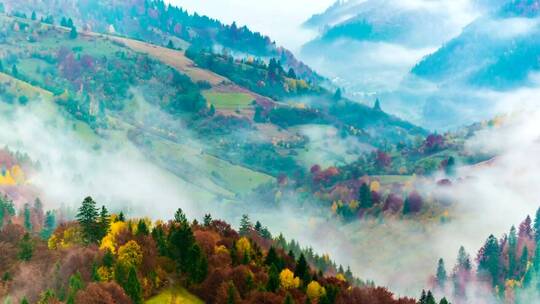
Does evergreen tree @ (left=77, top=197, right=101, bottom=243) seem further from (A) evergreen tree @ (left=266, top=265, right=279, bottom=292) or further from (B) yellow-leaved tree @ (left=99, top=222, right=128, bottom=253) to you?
(A) evergreen tree @ (left=266, top=265, right=279, bottom=292)

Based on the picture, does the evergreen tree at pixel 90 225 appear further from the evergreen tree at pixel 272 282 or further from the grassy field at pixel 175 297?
the evergreen tree at pixel 272 282

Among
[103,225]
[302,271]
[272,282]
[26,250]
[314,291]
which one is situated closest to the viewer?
[272,282]

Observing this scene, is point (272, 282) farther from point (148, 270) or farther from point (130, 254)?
point (130, 254)

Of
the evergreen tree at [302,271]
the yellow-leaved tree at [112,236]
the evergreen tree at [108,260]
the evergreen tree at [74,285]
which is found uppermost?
the evergreen tree at [302,271]

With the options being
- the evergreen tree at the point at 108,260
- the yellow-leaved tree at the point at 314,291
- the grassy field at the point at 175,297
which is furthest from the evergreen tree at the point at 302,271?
the evergreen tree at the point at 108,260

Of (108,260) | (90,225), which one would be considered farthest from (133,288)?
(90,225)

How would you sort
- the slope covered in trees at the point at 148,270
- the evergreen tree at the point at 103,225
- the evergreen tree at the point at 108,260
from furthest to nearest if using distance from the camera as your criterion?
the evergreen tree at the point at 103,225, the evergreen tree at the point at 108,260, the slope covered in trees at the point at 148,270

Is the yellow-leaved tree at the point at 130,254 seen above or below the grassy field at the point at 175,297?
above

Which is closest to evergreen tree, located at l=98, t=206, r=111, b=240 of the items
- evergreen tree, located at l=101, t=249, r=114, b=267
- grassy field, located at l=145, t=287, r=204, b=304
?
evergreen tree, located at l=101, t=249, r=114, b=267
